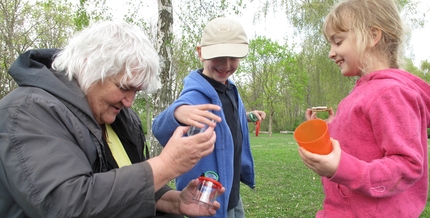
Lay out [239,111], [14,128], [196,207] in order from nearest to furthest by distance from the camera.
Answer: [14,128], [196,207], [239,111]

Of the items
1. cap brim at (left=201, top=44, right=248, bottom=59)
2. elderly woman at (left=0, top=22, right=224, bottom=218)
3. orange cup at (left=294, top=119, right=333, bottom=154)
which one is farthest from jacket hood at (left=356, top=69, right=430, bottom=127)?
cap brim at (left=201, top=44, right=248, bottom=59)

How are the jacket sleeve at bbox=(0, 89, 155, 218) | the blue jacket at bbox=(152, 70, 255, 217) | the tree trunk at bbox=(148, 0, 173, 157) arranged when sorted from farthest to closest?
the tree trunk at bbox=(148, 0, 173, 157) → the blue jacket at bbox=(152, 70, 255, 217) → the jacket sleeve at bbox=(0, 89, 155, 218)

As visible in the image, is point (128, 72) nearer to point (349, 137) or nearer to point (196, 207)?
point (196, 207)

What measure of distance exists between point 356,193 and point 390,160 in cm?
26

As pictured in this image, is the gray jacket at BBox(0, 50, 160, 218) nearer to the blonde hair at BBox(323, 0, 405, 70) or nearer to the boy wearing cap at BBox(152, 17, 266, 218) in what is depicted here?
the boy wearing cap at BBox(152, 17, 266, 218)

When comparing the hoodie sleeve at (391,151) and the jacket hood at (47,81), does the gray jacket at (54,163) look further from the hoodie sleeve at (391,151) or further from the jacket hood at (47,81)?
the hoodie sleeve at (391,151)

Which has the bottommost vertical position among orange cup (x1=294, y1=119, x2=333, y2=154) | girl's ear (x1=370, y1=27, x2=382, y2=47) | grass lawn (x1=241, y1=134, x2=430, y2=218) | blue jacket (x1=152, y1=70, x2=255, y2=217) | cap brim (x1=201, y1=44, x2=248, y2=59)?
grass lawn (x1=241, y1=134, x2=430, y2=218)

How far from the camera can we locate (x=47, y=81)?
1783 mm

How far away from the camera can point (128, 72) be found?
6.49ft

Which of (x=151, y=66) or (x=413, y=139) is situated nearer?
(x=413, y=139)

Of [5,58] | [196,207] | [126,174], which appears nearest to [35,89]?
[126,174]

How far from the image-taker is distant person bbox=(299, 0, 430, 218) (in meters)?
1.60

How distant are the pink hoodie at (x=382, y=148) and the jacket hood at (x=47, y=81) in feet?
4.32

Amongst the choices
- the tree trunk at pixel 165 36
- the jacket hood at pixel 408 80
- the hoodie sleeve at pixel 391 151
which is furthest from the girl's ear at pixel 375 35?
the tree trunk at pixel 165 36
